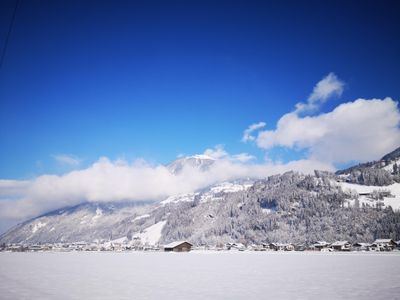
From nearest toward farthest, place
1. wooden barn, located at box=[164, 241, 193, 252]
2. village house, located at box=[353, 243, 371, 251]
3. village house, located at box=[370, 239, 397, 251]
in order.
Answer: wooden barn, located at box=[164, 241, 193, 252] < village house, located at box=[370, 239, 397, 251] < village house, located at box=[353, 243, 371, 251]

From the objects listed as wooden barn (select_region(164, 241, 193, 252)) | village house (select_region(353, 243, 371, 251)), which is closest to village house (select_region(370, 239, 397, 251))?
village house (select_region(353, 243, 371, 251))

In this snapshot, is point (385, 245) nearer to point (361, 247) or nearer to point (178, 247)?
point (361, 247)

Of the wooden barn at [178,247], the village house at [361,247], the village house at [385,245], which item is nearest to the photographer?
the wooden barn at [178,247]

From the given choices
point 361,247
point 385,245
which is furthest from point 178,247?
point 385,245

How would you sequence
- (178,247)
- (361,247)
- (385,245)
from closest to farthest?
(178,247) → (385,245) → (361,247)

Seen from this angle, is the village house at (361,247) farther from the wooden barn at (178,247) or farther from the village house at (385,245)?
the wooden barn at (178,247)

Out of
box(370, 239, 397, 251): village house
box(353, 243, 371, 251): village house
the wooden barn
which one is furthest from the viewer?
box(353, 243, 371, 251): village house

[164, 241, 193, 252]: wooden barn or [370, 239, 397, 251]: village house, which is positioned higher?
[164, 241, 193, 252]: wooden barn

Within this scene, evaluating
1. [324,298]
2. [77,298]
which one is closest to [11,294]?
[77,298]

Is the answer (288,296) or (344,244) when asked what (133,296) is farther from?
(344,244)

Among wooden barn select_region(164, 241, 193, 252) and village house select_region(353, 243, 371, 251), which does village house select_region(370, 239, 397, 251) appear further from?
wooden barn select_region(164, 241, 193, 252)

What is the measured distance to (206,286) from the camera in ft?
73.9

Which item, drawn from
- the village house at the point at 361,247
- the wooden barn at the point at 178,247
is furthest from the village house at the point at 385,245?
the wooden barn at the point at 178,247

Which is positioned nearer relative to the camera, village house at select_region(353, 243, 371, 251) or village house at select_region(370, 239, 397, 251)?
village house at select_region(370, 239, 397, 251)
